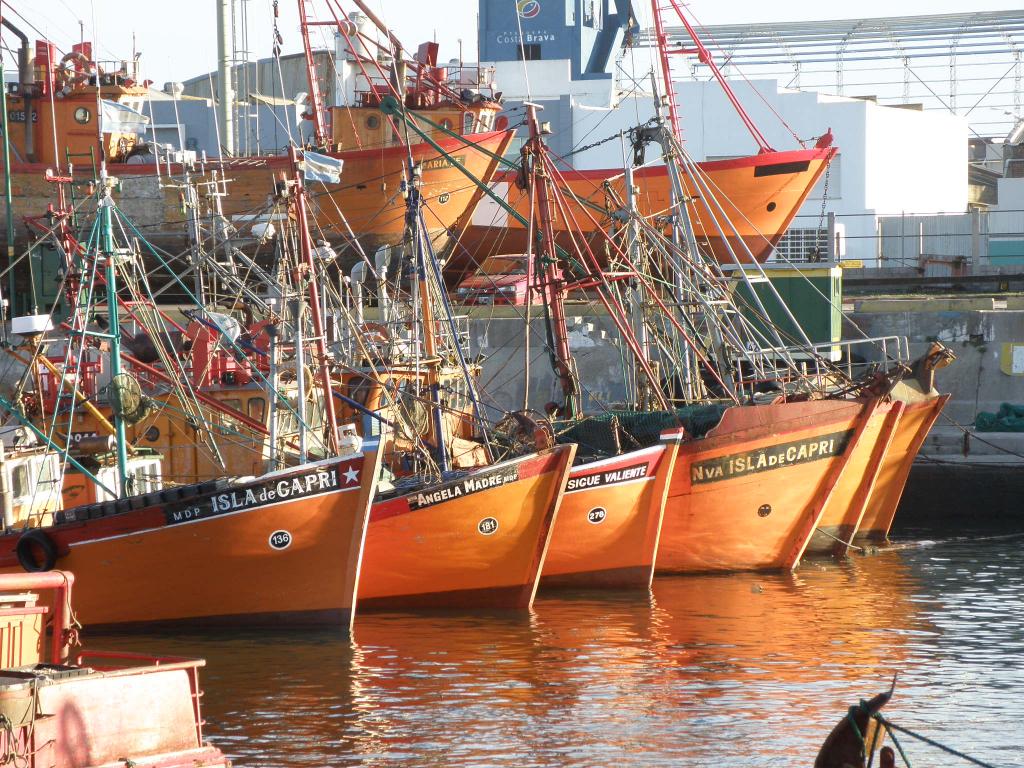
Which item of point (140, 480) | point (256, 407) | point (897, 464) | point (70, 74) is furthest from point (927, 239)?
point (140, 480)

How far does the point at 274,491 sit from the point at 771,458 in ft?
24.5

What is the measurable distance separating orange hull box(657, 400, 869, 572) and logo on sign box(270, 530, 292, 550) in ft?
19.8

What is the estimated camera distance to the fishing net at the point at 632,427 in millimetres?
21562

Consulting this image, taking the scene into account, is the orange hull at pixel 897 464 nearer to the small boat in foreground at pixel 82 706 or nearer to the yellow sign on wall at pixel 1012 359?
the yellow sign on wall at pixel 1012 359

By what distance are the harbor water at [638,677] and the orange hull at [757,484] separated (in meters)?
0.64

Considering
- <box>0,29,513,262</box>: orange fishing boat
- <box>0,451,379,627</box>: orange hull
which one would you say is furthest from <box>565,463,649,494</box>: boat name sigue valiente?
<box>0,29,513,262</box>: orange fishing boat

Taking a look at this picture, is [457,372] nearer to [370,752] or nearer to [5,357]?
[5,357]

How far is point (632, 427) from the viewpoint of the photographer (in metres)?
21.9

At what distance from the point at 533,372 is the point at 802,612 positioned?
12477 mm

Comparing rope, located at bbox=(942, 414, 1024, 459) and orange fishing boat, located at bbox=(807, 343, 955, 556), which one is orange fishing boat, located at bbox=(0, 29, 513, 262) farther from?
orange fishing boat, located at bbox=(807, 343, 955, 556)

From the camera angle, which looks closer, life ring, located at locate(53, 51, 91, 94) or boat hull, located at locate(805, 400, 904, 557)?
boat hull, located at locate(805, 400, 904, 557)

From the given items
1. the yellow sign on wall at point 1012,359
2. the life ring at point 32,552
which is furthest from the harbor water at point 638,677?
the yellow sign on wall at point 1012,359

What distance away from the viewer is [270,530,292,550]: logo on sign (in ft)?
57.7

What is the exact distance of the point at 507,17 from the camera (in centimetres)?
5431
